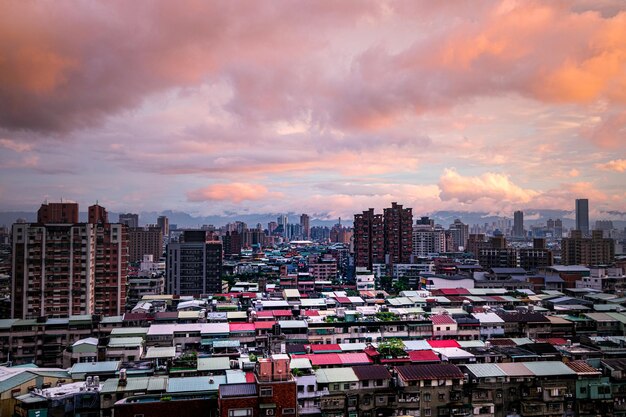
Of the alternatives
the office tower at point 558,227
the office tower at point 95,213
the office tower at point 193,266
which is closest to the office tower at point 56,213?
the office tower at point 95,213

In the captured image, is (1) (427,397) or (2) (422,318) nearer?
(1) (427,397)

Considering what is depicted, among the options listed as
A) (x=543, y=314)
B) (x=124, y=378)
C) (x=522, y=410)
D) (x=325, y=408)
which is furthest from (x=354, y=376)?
(x=543, y=314)

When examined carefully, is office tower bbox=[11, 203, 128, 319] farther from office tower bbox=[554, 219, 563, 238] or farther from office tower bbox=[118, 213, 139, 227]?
office tower bbox=[554, 219, 563, 238]

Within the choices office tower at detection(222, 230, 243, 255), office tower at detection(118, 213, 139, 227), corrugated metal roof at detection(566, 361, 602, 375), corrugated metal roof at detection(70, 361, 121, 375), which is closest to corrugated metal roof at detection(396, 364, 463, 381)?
corrugated metal roof at detection(566, 361, 602, 375)

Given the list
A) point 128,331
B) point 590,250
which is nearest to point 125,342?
point 128,331

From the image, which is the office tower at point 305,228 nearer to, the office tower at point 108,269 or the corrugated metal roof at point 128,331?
the office tower at point 108,269

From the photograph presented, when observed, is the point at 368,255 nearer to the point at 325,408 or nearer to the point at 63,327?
the point at 63,327

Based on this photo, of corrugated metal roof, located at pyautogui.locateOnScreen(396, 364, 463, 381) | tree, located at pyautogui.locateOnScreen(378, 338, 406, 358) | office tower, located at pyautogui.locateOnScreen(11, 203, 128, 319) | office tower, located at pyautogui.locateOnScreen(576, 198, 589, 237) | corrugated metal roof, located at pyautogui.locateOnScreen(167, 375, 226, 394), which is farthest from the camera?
office tower, located at pyautogui.locateOnScreen(576, 198, 589, 237)
